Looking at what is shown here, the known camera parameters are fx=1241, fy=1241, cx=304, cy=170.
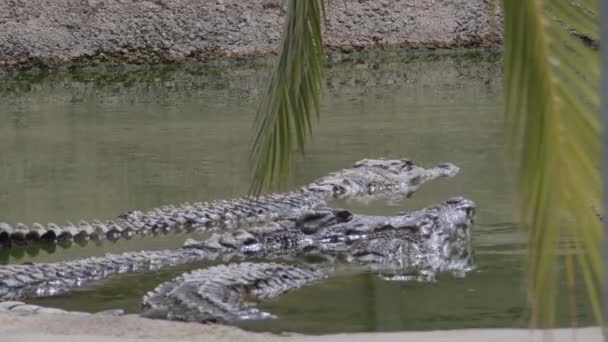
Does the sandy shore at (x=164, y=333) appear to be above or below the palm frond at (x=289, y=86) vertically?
below

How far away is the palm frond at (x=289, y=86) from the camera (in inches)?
145

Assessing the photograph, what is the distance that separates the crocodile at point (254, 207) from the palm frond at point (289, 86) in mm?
3841

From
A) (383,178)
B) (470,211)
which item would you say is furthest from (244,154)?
(470,211)

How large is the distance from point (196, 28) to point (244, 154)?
10878 millimetres

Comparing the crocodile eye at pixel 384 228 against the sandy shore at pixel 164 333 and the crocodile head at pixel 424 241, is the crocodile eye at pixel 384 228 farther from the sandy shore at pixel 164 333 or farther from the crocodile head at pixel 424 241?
the sandy shore at pixel 164 333

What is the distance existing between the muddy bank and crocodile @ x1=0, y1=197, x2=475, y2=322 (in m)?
13.6

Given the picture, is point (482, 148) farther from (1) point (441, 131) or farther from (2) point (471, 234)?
(2) point (471, 234)

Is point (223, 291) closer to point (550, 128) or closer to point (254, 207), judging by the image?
point (254, 207)

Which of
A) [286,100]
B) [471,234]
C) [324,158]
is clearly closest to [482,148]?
[324,158]

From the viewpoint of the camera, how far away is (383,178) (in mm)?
10359

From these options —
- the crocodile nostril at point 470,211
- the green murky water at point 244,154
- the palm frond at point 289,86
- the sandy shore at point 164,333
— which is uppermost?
the palm frond at point 289,86

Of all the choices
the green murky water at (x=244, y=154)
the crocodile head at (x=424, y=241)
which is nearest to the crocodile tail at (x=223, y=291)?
the green murky water at (x=244, y=154)

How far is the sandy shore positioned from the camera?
5371mm

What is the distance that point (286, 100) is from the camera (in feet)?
12.4
